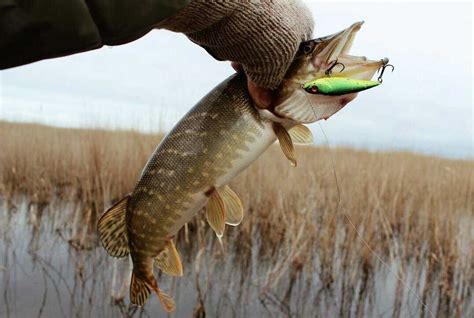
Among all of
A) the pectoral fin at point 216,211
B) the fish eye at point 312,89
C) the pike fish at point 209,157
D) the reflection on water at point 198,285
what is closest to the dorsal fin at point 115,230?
the pike fish at point 209,157

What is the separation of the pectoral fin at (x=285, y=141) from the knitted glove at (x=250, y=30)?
195 mm

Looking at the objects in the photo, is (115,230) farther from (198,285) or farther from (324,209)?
(324,209)

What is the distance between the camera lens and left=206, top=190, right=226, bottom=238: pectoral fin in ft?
4.92

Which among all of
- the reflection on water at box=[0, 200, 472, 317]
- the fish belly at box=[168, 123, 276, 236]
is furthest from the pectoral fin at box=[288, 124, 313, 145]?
the reflection on water at box=[0, 200, 472, 317]

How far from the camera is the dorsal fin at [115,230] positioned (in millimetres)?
1559

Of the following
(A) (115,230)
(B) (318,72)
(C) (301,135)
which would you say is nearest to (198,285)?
(A) (115,230)

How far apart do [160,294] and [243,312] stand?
80.2 inches

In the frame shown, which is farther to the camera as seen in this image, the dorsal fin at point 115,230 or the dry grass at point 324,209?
the dry grass at point 324,209

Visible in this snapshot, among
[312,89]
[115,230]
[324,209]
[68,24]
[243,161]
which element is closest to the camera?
[68,24]

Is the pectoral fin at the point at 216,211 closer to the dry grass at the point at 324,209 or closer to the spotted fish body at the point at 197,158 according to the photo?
the spotted fish body at the point at 197,158

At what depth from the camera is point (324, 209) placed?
452 centimetres

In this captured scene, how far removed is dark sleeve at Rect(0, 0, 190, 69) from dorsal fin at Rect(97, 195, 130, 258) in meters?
0.69

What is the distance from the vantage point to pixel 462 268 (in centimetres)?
386

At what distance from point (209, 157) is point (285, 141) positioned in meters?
0.24
